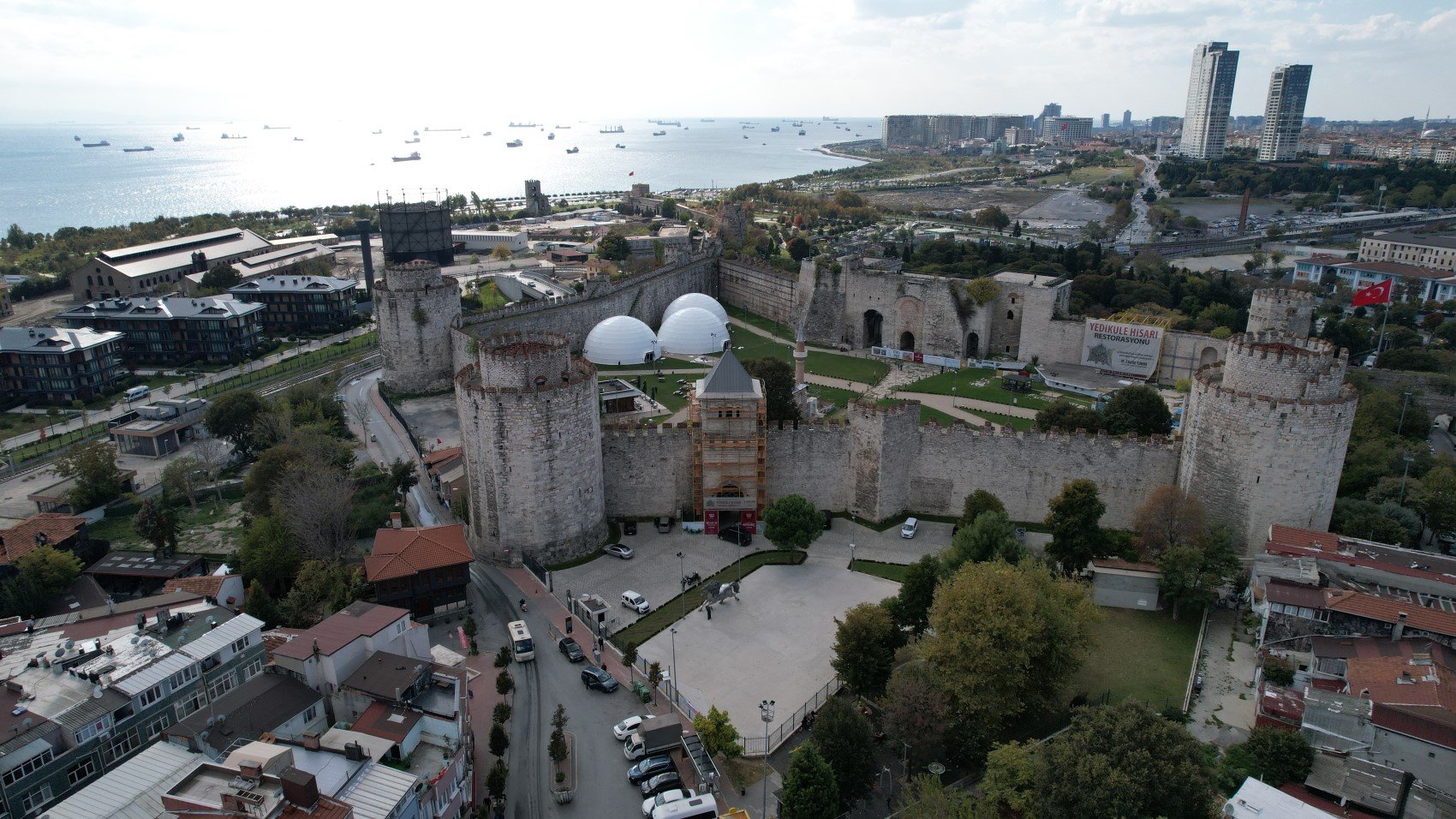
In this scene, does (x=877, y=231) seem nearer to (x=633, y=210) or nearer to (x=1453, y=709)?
(x=633, y=210)

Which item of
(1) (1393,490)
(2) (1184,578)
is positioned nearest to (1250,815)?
(2) (1184,578)

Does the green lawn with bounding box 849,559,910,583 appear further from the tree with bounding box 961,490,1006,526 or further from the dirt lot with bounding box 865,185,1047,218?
the dirt lot with bounding box 865,185,1047,218

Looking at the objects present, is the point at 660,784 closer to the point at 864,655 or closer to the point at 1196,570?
the point at 864,655

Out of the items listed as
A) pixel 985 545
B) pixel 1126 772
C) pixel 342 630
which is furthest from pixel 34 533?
pixel 1126 772

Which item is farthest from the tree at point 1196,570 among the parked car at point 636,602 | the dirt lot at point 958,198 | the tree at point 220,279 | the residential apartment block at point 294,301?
the dirt lot at point 958,198

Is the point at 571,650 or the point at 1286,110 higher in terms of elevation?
the point at 1286,110

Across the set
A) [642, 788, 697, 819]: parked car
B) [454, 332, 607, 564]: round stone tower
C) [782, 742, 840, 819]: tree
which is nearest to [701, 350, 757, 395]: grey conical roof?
[454, 332, 607, 564]: round stone tower
